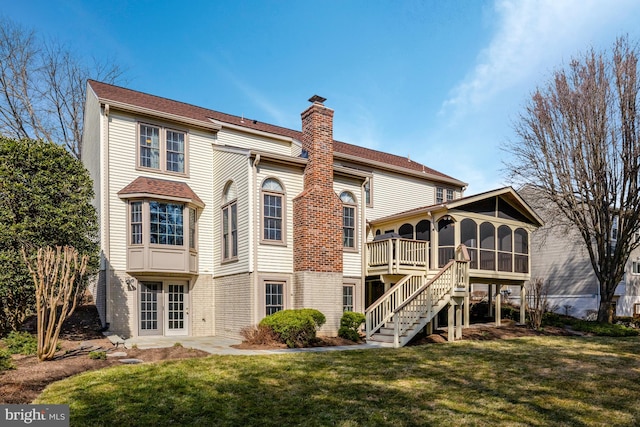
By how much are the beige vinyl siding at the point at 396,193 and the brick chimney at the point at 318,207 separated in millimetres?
4985

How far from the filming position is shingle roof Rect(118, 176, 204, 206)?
1551 centimetres

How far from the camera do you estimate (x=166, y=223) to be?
52.4 ft

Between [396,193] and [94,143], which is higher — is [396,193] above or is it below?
below

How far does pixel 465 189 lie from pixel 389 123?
397 inches

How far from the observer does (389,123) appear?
16.8m

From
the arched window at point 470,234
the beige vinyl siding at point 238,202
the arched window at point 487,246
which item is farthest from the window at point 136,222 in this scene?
the arched window at point 487,246

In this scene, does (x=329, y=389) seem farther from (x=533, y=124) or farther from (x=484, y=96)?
(x=533, y=124)

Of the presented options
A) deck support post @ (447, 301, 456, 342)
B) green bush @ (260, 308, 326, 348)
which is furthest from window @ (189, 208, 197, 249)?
deck support post @ (447, 301, 456, 342)

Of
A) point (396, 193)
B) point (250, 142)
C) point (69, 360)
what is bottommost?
point (69, 360)

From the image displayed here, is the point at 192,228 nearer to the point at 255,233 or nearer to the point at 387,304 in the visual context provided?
the point at 255,233

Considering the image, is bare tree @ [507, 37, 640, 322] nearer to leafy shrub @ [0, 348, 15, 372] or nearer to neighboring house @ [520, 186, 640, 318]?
neighboring house @ [520, 186, 640, 318]

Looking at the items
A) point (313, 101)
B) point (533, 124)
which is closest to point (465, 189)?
point (533, 124)

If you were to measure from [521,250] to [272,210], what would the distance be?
1139 centimetres

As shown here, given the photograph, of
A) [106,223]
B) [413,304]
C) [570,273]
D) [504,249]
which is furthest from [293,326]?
[570,273]
